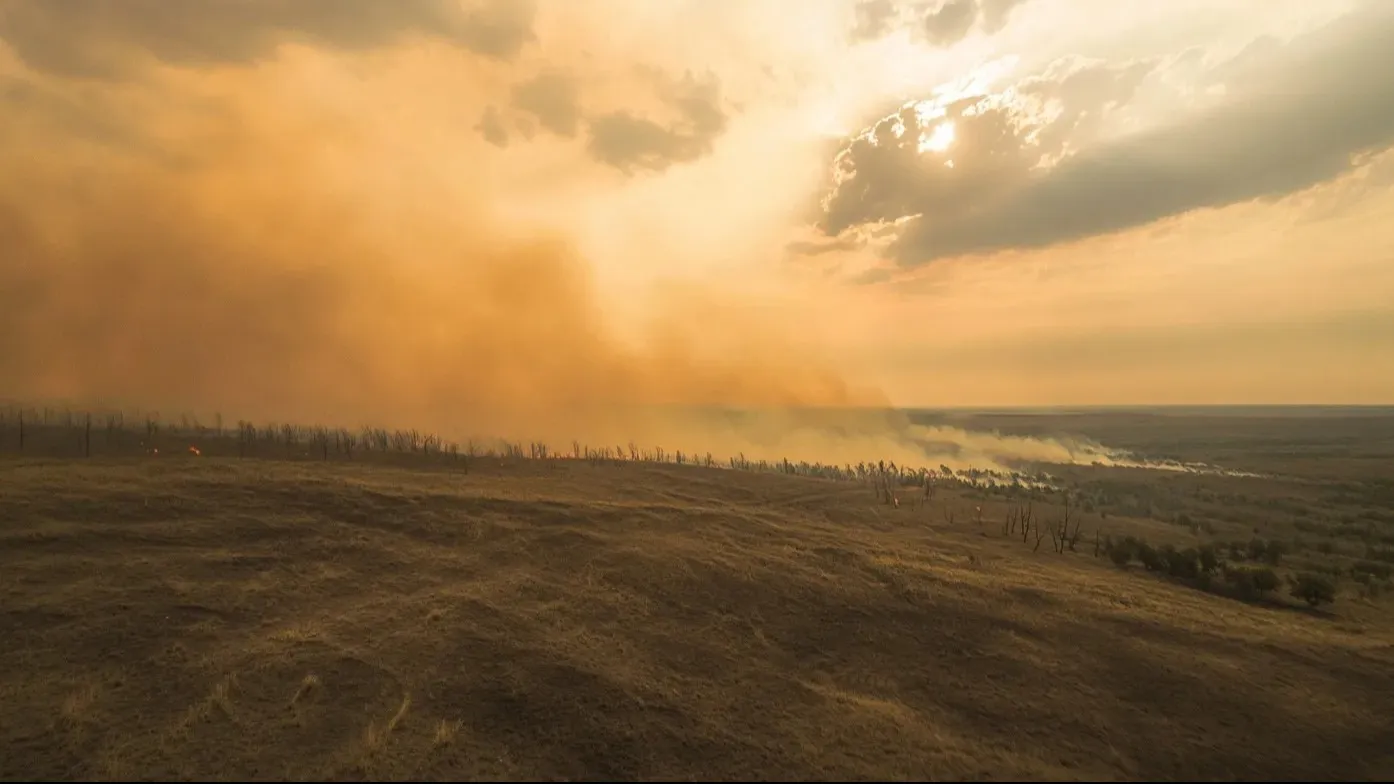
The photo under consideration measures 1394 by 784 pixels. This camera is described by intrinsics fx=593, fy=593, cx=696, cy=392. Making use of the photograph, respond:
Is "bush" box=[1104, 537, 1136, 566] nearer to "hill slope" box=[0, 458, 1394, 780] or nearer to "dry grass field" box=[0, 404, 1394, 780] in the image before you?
"dry grass field" box=[0, 404, 1394, 780]

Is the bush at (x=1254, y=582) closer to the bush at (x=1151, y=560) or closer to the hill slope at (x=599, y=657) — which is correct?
the hill slope at (x=599, y=657)

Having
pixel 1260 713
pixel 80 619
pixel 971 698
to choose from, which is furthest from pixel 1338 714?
pixel 80 619

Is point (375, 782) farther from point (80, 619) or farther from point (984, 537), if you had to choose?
point (984, 537)

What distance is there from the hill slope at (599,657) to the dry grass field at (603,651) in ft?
0.31

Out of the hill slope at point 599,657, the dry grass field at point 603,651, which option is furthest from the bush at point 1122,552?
the hill slope at point 599,657

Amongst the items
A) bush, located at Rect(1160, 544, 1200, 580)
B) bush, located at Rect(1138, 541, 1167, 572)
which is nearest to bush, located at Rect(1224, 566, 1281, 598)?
bush, located at Rect(1160, 544, 1200, 580)

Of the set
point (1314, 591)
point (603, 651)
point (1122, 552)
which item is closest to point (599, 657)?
point (603, 651)

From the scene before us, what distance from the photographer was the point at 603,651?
57.1ft

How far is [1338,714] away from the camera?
15312 mm

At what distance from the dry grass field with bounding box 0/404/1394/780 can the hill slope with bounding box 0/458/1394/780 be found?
0.10 m

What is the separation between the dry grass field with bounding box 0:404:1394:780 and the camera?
1304cm

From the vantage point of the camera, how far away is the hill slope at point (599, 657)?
1304cm

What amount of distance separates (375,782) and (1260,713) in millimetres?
21046

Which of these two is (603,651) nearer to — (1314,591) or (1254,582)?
(1254,582)
